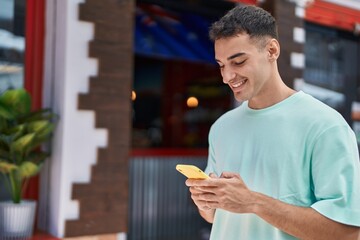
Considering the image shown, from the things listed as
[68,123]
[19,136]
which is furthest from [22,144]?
[68,123]

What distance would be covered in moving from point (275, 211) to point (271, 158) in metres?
0.21

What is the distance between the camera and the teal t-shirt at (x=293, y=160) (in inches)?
52.9

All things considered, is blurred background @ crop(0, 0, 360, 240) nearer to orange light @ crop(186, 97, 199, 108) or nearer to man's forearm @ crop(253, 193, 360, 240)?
orange light @ crop(186, 97, 199, 108)

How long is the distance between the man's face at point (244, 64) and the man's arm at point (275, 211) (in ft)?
1.10

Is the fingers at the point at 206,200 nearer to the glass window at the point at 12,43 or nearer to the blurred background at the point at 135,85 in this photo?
the blurred background at the point at 135,85

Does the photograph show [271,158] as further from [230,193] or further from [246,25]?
[246,25]

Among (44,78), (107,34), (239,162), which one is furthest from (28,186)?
(239,162)

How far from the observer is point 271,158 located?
149cm

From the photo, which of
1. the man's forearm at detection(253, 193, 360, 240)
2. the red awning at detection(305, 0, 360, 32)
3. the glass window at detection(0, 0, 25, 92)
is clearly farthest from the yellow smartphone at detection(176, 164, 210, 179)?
the red awning at detection(305, 0, 360, 32)

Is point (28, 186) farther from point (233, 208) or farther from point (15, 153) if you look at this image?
point (233, 208)

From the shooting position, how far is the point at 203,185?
137 cm

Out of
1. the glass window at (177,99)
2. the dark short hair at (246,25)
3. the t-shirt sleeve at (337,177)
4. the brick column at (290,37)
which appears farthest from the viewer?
the glass window at (177,99)

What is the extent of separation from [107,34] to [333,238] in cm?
306

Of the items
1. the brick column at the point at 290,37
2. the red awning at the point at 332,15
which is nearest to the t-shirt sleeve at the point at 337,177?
the brick column at the point at 290,37
